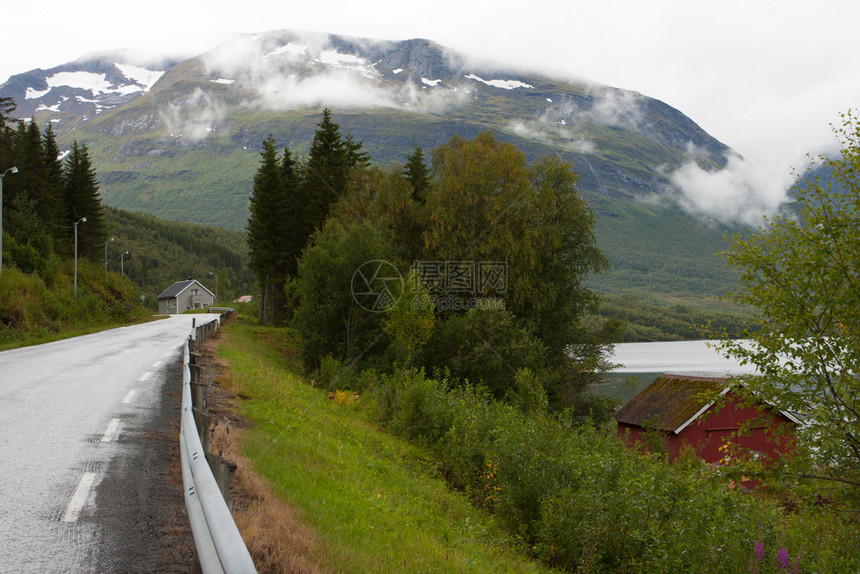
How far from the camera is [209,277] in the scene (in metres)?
161

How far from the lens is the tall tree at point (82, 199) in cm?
6312

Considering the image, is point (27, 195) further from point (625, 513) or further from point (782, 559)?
point (782, 559)

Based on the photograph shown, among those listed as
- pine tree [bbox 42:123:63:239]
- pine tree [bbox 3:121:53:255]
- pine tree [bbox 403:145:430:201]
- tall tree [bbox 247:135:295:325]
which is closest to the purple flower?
pine tree [bbox 403:145:430:201]

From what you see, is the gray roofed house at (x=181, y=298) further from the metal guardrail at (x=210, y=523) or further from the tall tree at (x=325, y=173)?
the metal guardrail at (x=210, y=523)

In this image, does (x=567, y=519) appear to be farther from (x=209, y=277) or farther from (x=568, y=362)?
(x=209, y=277)

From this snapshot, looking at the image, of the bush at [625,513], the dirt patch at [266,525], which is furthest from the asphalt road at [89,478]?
the bush at [625,513]

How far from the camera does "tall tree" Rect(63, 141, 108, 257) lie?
2485 inches

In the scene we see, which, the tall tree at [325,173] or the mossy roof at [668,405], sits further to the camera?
the tall tree at [325,173]

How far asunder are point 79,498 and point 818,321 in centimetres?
1260

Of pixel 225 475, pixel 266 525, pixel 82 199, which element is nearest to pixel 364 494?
pixel 266 525

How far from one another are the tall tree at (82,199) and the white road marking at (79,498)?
214 ft

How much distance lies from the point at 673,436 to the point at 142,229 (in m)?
169

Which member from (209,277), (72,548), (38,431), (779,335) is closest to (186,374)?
(38,431)

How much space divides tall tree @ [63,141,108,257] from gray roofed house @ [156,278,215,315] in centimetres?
4649
